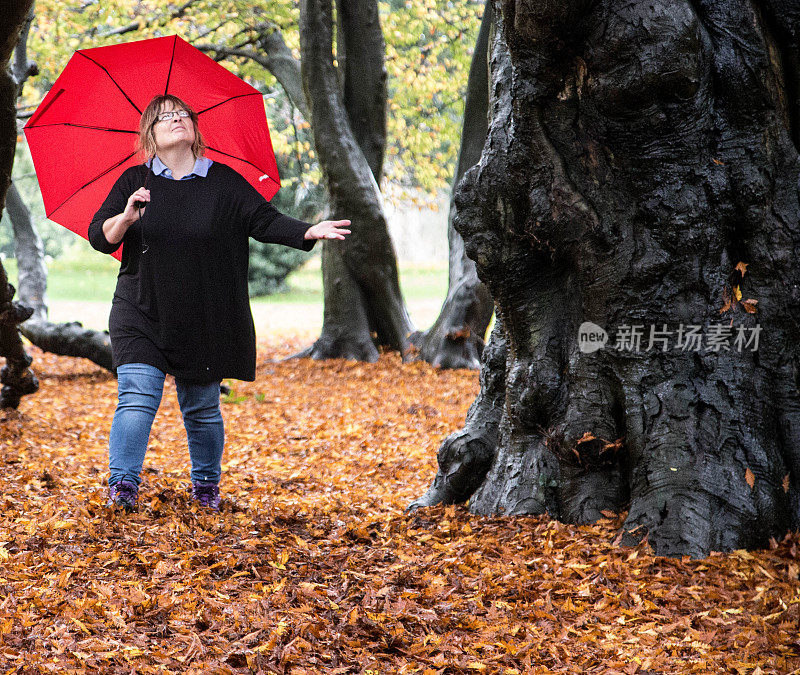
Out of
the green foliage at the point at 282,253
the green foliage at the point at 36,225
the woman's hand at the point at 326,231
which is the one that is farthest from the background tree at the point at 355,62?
the green foliage at the point at 36,225

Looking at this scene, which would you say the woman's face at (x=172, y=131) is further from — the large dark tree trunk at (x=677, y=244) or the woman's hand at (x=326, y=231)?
the large dark tree trunk at (x=677, y=244)

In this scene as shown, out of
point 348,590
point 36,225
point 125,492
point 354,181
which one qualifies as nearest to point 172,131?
point 125,492

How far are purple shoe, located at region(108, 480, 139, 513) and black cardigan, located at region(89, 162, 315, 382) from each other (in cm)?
55

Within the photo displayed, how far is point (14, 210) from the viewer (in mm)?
12352

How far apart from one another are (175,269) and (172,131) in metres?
0.65

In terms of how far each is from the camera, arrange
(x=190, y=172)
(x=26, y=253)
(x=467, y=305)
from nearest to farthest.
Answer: (x=190, y=172) < (x=467, y=305) < (x=26, y=253)

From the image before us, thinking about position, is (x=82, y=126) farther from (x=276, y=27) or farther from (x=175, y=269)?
(x=276, y=27)

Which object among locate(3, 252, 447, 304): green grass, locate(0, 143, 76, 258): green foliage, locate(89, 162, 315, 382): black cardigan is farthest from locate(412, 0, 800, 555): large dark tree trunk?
locate(0, 143, 76, 258): green foliage

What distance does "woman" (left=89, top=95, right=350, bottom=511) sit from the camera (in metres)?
3.57

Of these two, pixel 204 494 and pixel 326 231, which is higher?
pixel 326 231

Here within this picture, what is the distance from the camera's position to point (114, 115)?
13.2 feet

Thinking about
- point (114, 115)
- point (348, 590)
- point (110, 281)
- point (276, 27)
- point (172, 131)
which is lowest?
point (110, 281)

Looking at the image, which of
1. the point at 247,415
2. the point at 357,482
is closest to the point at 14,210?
the point at 247,415

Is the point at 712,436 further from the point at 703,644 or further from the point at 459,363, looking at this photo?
the point at 459,363
